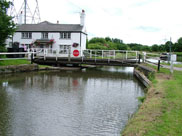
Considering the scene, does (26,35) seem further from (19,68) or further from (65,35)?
(19,68)

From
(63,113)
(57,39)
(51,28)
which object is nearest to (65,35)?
(57,39)

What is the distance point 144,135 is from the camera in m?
4.84

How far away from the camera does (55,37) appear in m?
34.9

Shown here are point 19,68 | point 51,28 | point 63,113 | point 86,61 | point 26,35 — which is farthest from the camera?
point 26,35

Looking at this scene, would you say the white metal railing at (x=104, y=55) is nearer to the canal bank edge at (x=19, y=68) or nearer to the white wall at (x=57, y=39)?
the white wall at (x=57, y=39)

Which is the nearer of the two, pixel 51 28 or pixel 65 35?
pixel 65 35

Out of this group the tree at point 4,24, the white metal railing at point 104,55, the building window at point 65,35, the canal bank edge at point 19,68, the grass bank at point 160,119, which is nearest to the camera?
the grass bank at point 160,119

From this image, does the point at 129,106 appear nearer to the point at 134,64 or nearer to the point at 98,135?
the point at 98,135

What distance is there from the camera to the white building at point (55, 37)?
33906 mm

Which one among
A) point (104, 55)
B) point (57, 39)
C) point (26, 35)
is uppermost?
point (26, 35)

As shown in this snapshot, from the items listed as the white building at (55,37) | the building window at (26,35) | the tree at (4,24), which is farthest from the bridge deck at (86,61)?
the building window at (26,35)

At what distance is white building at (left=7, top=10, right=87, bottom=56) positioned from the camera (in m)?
33.9

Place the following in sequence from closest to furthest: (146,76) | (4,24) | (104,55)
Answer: (146,76) → (4,24) → (104,55)

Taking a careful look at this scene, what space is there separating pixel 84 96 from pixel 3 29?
12.2 m
